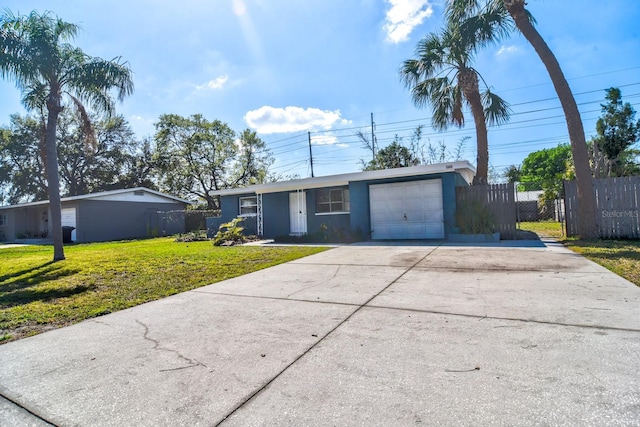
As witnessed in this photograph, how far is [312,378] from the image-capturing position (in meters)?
2.32

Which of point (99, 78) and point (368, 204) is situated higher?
point (99, 78)

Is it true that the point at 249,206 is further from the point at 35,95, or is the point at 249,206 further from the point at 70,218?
the point at 70,218

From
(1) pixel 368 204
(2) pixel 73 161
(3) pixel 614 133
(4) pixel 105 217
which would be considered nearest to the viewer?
(1) pixel 368 204

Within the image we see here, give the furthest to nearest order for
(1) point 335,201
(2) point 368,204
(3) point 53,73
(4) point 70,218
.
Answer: (4) point 70,218 → (1) point 335,201 → (2) point 368,204 → (3) point 53,73

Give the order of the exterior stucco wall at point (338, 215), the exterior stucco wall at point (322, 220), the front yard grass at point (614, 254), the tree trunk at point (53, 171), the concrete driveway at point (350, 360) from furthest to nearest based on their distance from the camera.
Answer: the exterior stucco wall at point (322, 220) → the exterior stucco wall at point (338, 215) → the tree trunk at point (53, 171) → the front yard grass at point (614, 254) → the concrete driveway at point (350, 360)

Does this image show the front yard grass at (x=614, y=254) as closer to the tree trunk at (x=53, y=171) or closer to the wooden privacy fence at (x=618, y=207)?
the wooden privacy fence at (x=618, y=207)

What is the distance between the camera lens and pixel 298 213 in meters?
15.0

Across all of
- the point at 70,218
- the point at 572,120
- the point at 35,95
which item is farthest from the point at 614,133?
the point at 70,218

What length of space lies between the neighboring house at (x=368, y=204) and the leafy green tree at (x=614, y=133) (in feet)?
32.3

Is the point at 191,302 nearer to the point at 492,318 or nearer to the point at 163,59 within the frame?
the point at 492,318

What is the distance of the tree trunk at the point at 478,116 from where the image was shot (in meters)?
12.8

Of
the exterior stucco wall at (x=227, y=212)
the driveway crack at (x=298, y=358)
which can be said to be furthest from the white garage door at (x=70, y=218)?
the driveway crack at (x=298, y=358)

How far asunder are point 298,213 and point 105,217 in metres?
13.4

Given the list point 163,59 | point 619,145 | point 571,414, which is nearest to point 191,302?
point 571,414
